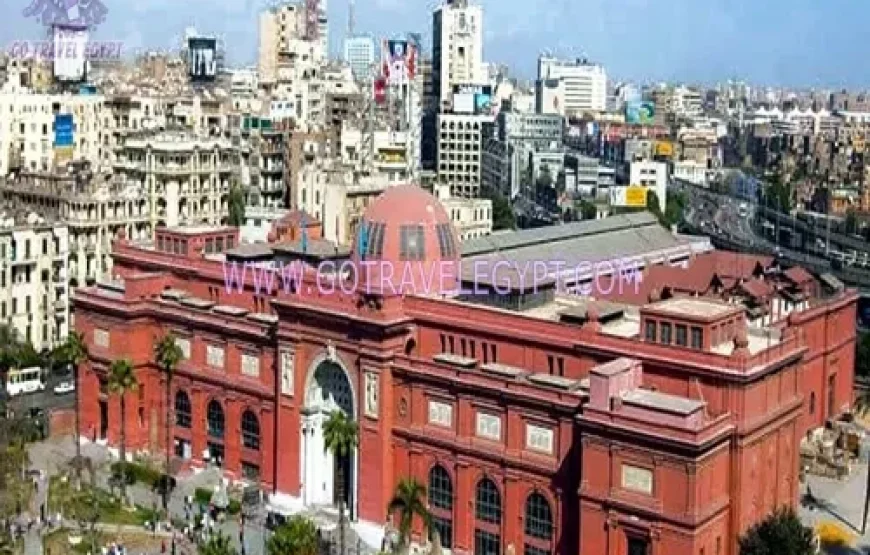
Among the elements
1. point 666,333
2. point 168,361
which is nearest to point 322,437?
point 168,361

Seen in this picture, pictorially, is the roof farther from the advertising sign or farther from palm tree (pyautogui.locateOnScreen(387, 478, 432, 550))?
the advertising sign

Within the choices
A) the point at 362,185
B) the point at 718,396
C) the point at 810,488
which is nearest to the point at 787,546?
the point at 718,396

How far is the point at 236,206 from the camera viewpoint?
112 meters

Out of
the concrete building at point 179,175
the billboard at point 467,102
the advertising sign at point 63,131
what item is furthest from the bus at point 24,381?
the billboard at point 467,102

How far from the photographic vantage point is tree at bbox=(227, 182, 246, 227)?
11031cm

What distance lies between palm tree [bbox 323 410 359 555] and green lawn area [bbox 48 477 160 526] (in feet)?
29.8

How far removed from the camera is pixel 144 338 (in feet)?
228

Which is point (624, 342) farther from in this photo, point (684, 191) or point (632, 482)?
point (684, 191)

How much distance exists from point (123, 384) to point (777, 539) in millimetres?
31909

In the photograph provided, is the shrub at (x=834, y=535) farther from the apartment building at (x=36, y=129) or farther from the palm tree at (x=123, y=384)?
the apartment building at (x=36, y=129)

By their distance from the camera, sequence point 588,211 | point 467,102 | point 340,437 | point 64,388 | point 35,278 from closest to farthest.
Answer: point 340,437, point 64,388, point 35,278, point 588,211, point 467,102

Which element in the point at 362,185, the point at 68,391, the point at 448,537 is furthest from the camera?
the point at 362,185

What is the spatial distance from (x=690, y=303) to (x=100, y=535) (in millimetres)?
26177

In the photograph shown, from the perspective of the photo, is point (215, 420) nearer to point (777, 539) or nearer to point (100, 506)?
point (100, 506)
